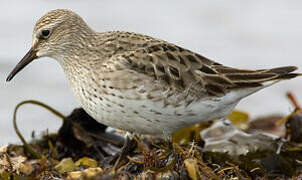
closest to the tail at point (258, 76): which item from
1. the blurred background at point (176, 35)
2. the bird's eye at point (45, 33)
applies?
the bird's eye at point (45, 33)

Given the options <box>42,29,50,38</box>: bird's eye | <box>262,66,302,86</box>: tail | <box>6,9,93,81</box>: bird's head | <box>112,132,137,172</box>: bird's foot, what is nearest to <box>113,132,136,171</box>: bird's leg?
<box>112,132,137,172</box>: bird's foot

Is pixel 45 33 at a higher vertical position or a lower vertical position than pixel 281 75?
higher

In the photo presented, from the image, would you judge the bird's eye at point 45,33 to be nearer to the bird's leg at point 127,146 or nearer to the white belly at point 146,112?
the white belly at point 146,112

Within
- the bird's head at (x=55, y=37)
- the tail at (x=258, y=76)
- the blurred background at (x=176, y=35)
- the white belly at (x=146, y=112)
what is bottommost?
the blurred background at (x=176, y=35)

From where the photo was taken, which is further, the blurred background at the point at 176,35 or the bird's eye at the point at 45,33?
the blurred background at the point at 176,35

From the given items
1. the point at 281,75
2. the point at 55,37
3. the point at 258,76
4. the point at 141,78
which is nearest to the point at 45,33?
the point at 55,37

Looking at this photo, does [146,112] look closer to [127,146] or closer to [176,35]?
[127,146]
